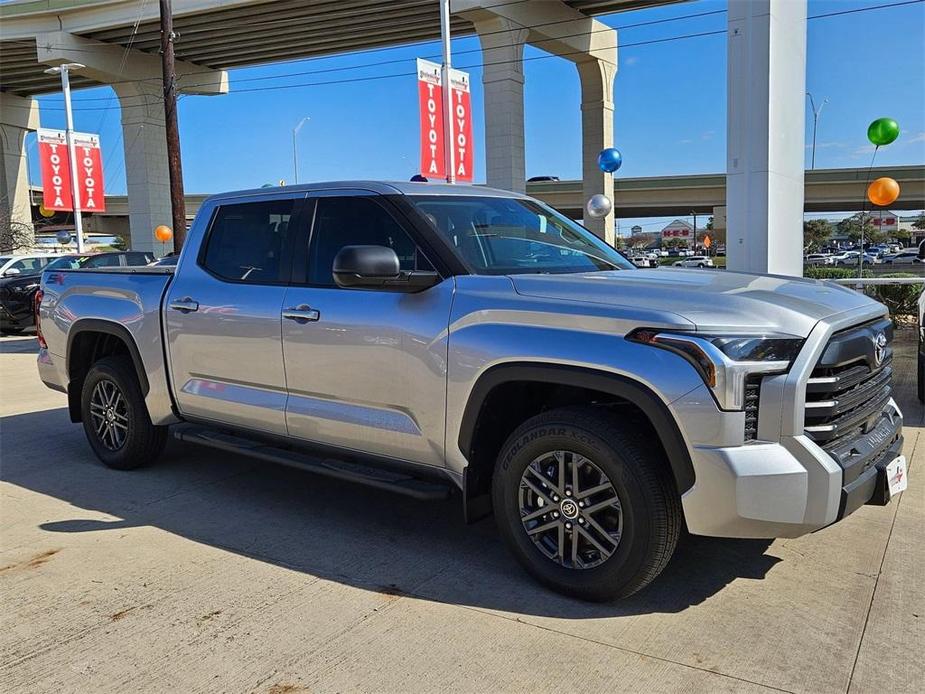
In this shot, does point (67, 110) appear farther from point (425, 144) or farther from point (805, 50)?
point (805, 50)

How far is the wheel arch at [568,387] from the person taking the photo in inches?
130

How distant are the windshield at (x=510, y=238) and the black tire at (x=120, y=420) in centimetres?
275

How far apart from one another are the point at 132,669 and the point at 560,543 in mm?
1845

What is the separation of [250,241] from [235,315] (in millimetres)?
527

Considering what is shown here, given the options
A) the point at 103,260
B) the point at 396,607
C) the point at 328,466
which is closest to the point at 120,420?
the point at 328,466

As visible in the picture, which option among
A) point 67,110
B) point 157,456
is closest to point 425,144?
point 157,456

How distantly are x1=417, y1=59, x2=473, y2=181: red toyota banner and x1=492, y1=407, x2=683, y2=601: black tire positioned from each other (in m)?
13.2

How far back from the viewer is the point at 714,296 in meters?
3.46

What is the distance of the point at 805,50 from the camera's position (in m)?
9.70

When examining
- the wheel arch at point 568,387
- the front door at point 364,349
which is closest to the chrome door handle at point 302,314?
the front door at point 364,349

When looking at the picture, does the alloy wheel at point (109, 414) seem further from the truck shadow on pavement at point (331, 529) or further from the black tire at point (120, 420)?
the truck shadow on pavement at point (331, 529)

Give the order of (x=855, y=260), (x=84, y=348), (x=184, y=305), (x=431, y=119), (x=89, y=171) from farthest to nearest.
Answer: (x=855, y=260)
(x=89, y=171)
(x=431, y=119)
(x=84, y=348)
(x=184, y=305)

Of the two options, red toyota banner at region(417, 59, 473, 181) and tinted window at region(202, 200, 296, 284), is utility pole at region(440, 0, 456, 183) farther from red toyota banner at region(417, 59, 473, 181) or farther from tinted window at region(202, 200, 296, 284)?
tinted window at region(202, 200, 296, 284)

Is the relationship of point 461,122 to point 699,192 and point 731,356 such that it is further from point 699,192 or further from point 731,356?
point 699,192
